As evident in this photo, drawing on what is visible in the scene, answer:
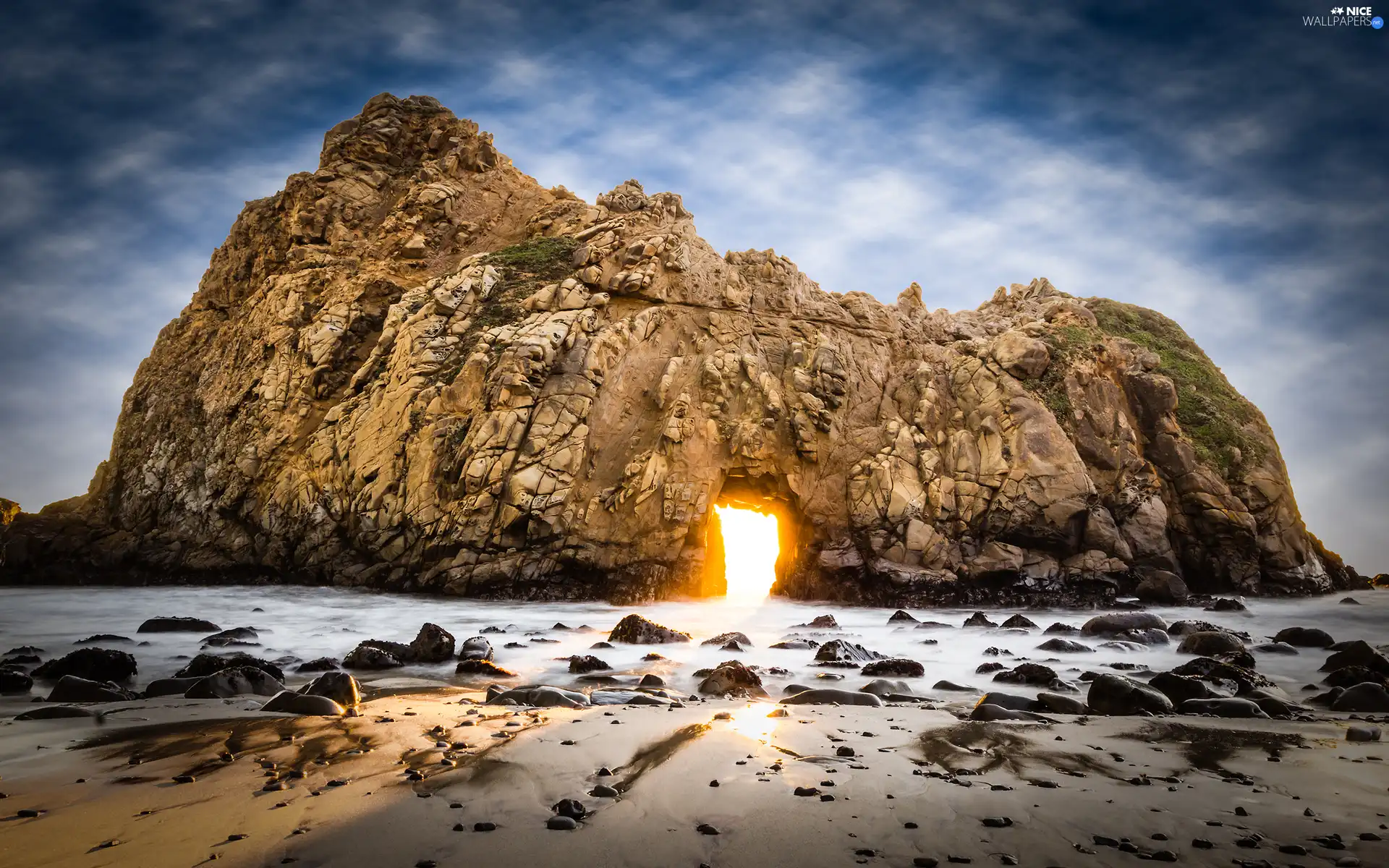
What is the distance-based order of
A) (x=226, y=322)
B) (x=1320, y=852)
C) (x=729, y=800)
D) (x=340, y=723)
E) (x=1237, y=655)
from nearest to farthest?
(x=1320, y=852), (x=729, y=800), (x=340, y=723), (x=1237, y=655), (x=226, y=322)

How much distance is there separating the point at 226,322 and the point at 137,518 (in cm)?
870

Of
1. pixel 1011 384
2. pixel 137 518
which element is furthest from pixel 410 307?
pixel 1011 384

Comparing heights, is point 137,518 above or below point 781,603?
above

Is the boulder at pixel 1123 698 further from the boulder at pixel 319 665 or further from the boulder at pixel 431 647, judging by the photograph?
the boulder at pixel 319 665

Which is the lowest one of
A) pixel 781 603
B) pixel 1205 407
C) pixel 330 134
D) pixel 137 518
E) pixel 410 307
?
pixel 781 603

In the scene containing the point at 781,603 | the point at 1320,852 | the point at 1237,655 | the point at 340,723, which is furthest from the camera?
the point at 781,603

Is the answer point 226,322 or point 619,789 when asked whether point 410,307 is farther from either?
point 619,789

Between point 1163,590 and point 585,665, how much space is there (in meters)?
17.6

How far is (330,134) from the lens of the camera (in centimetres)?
3056

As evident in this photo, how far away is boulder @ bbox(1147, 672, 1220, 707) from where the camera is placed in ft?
23.8

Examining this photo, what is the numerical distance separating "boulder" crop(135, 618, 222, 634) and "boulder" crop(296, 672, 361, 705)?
674cm

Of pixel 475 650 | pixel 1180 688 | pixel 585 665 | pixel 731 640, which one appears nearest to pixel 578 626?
pixel 731 640

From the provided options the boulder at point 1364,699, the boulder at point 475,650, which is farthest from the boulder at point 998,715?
the boulder at point 475,650

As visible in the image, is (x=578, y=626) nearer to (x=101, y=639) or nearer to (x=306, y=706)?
(x=101, y=639)
